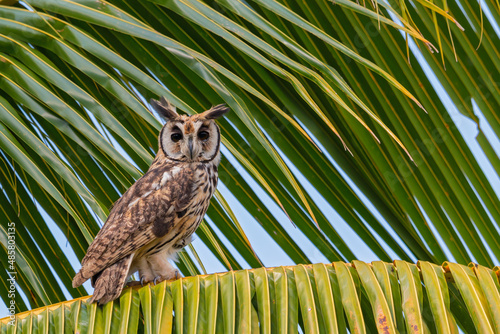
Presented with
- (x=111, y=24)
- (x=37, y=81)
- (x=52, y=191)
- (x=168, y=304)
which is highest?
(x=111, y=24)

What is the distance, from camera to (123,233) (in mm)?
2555

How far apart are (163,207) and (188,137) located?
0.40 metres

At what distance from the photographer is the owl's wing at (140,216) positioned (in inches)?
96.7

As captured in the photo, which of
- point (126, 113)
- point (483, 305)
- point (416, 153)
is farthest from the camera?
point (416, 153)

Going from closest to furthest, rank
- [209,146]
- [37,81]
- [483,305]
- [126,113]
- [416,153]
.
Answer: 1. [483,305]
2. [37,81]
3. [126,113]
4. [416,153]
5. [209,146]

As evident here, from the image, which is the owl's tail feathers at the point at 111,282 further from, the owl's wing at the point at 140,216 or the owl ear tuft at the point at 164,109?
the owl ear tuft at the point at 164,109

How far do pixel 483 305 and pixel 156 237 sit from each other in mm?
1441

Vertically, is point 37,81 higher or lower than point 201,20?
lower

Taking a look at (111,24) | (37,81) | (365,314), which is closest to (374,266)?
(365,314)

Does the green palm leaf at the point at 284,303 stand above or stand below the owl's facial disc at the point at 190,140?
below

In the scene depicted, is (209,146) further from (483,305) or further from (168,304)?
(483,305)

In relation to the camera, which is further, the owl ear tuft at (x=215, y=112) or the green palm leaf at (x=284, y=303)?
the owl ear tuft at (x=215, y=112)

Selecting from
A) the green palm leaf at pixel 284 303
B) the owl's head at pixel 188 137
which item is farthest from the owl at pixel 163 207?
the green palm leaf at pixel 284 303

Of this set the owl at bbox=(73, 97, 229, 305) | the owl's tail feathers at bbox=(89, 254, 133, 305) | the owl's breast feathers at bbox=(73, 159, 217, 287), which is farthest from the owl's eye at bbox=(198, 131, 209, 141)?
the owl's tail feathers at bbox=(89, 254, 133, 305)
